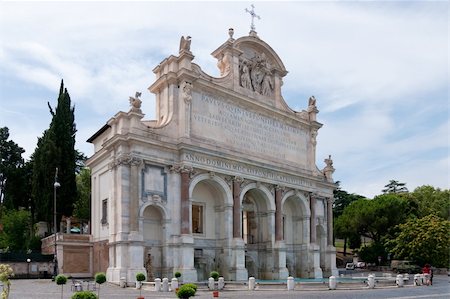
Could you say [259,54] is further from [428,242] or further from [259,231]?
[428,242]

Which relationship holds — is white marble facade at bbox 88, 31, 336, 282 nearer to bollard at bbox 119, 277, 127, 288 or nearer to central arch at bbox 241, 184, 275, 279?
central arch at bbox 241, 184, 275, 279

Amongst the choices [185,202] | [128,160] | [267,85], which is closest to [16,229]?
[128,160]

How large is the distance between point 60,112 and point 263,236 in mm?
23021

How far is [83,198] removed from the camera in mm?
59281

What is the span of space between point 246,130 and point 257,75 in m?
5.69

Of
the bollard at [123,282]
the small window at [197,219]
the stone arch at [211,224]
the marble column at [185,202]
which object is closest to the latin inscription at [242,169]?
the stone arch at [211,224]

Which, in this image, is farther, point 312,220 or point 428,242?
point 428,242

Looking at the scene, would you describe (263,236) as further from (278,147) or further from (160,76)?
(160,76)

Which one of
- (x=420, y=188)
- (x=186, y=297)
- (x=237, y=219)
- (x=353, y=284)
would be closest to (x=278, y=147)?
(x=237, y=219)

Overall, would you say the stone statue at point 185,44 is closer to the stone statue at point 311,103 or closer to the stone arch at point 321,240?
the stone statue at point 311,103

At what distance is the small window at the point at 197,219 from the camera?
40031 millimetres

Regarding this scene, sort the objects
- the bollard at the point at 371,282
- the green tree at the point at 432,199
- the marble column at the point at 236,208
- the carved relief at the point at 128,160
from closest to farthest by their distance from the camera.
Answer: the bollard at the point at 371,282 < the carved relief at the point at 128,160 < the marble column at the point at 236,208 < the green tree at the point at 432,199

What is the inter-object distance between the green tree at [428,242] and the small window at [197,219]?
86.8 feet

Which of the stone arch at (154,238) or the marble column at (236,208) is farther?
the marble column at (236,208)
